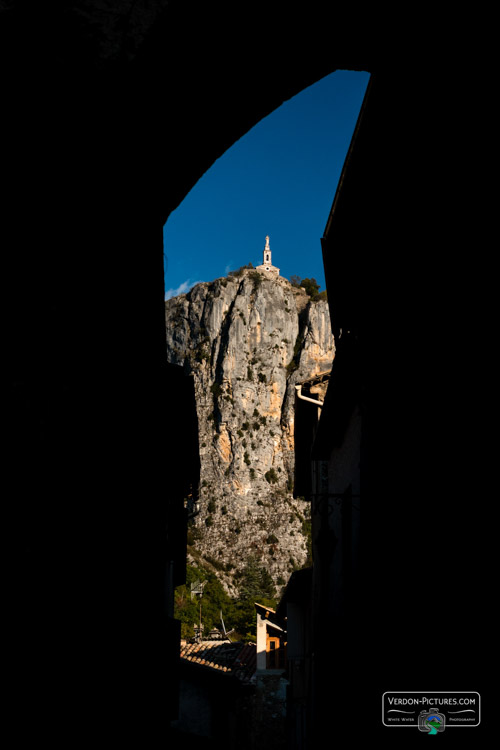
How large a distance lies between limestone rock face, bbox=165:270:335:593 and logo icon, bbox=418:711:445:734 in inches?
2552

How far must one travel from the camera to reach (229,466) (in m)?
72.0

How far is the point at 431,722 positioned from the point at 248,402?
2839 inches

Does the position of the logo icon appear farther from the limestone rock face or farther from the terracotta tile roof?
the limestone rock face

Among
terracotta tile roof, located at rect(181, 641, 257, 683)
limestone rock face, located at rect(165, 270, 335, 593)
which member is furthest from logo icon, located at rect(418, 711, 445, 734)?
limestone rock face, located at rect(165, 270, 335, 593)

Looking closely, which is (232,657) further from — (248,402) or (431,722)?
(248,402)

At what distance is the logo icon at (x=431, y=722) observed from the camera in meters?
1.89

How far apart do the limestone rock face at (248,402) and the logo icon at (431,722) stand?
6481cm

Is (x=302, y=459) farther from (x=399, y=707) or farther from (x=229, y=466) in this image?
(x=229, y=466)

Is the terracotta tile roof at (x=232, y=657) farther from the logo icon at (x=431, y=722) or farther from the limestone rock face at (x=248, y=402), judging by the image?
the limestone rock face at (x=248, y=402)

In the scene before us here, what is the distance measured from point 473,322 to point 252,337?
75.7 meters

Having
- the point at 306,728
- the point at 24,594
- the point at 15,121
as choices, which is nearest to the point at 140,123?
the point at 15,121

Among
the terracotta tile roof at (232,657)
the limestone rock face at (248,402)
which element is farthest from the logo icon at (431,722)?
the limestone rock face at (248,402)

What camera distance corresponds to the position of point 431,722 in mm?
1946

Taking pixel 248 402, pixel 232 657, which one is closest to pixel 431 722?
pixel 232 657
